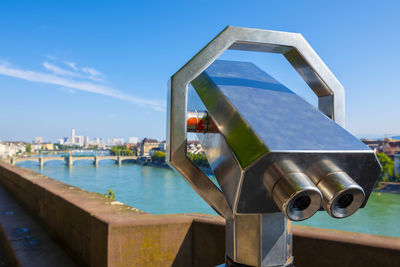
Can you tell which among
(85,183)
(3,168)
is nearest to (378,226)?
(3,168)

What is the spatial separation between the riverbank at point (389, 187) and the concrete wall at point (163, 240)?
47.3m

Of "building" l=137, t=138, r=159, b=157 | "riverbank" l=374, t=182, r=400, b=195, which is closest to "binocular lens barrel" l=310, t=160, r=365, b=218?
"riverbank" l=374, t=182, r=400, b=195

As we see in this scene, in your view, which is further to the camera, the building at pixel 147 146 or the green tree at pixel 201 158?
the building at pixel 147 146

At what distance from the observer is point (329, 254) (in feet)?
4.96

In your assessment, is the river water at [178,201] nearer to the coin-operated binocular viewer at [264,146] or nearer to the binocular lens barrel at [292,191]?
the coin-operated binocular viewer at [264,146]

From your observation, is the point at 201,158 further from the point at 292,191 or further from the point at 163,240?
the point at 292,191

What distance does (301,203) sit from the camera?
69 cm

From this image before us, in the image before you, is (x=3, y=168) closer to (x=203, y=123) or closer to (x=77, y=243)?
(x=77, y=243)

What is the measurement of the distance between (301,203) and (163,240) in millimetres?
1347

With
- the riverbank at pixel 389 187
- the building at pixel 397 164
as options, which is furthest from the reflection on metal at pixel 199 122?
the building at pixel 397 164

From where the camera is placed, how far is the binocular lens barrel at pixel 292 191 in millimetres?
647

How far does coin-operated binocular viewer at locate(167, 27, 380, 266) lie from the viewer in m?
0.68

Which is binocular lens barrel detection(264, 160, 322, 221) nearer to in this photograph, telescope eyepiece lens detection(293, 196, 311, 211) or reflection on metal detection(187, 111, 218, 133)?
telescope eyepiece lens detection(293, 196, 311, 211)

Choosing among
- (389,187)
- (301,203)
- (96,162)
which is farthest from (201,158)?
(96,162)
